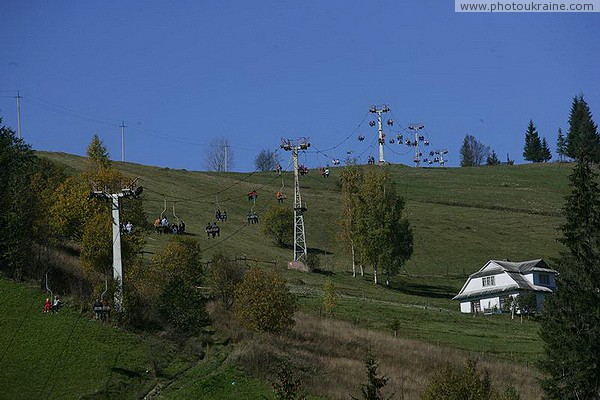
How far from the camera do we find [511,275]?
112 m

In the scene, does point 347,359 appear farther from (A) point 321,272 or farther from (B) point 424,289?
(B) point 424,289

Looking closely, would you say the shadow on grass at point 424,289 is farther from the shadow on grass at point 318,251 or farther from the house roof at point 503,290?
the shadow on grass at point 318,251

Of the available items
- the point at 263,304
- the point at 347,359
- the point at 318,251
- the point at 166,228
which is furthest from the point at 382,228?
the point at 347,359

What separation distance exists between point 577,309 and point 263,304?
2209 cm

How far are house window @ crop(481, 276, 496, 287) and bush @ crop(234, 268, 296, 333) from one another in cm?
4557

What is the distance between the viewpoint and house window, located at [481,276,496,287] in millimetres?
111375

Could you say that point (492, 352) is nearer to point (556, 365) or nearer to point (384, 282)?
point (556, 365)

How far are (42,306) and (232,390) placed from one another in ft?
51.8

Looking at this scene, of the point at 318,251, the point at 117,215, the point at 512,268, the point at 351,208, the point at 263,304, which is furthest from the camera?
the point at 318,251

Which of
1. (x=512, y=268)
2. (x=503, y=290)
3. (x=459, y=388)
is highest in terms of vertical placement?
(x=512, y=268)

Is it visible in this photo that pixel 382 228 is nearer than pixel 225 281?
No

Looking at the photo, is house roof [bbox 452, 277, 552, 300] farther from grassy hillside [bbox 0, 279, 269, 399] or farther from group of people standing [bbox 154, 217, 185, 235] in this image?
grassy hillside [bbox 0, 279, 269, 399]

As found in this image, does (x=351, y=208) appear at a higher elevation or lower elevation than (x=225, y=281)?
higher

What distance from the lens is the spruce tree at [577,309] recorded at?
176 ft
